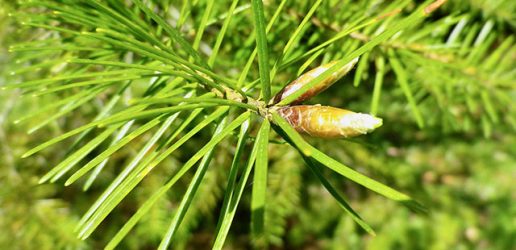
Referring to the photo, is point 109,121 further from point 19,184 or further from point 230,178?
point 19,184

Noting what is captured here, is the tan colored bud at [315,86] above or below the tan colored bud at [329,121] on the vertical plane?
above

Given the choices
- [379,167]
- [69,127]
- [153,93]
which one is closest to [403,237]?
[379,167]

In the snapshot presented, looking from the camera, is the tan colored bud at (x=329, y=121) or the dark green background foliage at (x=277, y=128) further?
the dark green background foliage at (x=277, y=128)

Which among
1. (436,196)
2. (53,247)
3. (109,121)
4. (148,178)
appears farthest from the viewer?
(436,196)
